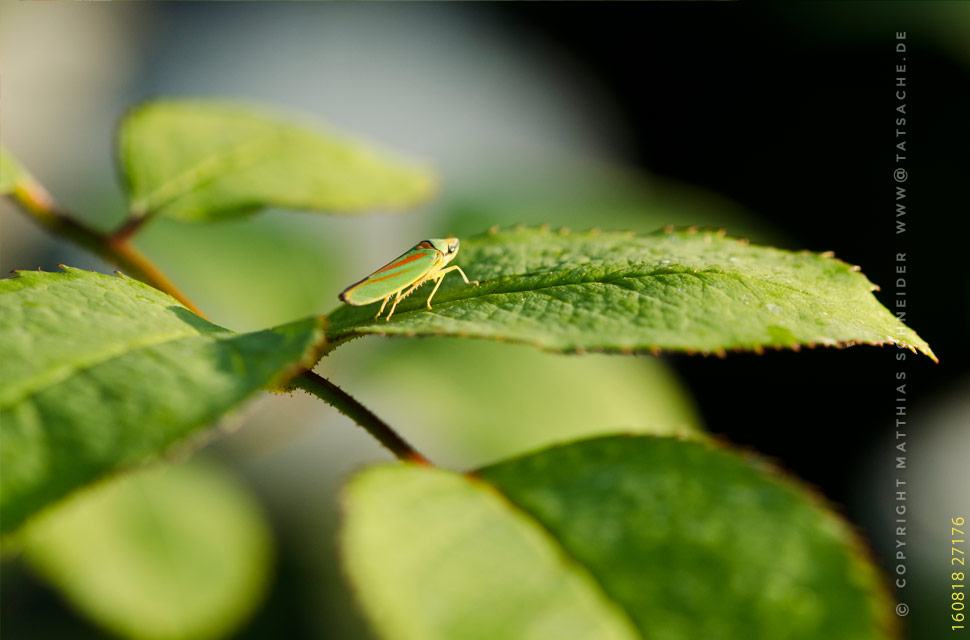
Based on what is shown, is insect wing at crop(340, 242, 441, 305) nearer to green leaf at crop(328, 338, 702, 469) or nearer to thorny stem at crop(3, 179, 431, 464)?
thorny stem at crop(3, 179, 431, 464)

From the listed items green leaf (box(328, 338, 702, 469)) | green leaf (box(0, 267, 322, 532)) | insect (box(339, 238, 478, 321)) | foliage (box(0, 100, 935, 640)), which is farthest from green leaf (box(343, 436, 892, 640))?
green leaf (box(328, 338, 702, 469))

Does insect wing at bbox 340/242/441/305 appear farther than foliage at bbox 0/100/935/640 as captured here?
Yes

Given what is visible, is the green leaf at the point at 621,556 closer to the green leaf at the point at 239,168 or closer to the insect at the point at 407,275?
the insect at the point at 407,275

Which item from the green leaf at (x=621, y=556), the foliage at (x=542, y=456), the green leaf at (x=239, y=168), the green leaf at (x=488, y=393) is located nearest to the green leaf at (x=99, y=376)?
the foliage at (x=542, y=456)

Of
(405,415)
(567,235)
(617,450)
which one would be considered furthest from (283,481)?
(617,450)

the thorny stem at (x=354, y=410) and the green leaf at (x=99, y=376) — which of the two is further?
the thorny stem at (x=354, y=410)

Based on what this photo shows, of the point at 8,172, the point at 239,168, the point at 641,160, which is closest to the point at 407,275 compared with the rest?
the point at 239,168

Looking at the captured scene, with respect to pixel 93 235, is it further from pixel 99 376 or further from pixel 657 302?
pixel 657 302

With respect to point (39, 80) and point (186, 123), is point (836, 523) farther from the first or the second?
point (39, 80)
